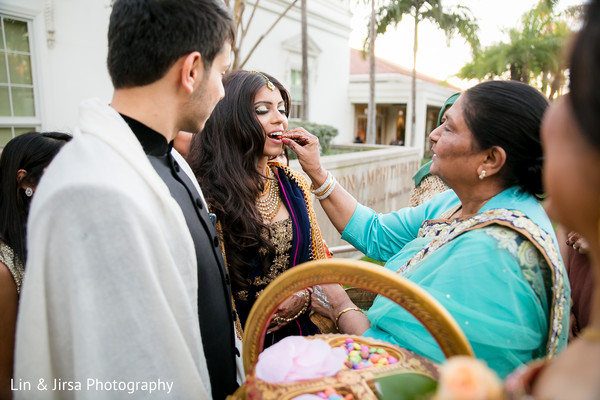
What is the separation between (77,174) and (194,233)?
521 mm

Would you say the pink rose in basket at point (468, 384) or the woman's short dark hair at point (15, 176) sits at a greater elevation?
the woman's short dark hair at point (15, 176)

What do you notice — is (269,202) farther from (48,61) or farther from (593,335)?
(48,61)

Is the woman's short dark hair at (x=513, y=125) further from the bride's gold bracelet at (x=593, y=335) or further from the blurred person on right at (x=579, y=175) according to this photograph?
the bride's gold bracelet at (x=593, y=335)

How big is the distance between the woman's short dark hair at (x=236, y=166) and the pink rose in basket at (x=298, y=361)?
1.06 metres

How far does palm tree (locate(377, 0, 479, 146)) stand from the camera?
1653cm

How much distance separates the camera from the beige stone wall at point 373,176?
5285 mm

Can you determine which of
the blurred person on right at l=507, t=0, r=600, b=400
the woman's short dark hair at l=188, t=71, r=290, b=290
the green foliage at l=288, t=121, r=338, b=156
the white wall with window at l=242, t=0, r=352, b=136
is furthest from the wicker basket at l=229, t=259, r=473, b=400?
the white wall with window at l=242, t=0, r=352, b=136

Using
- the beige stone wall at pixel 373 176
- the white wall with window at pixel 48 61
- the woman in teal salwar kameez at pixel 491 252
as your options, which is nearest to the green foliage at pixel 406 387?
the woman in teal salwar kameez at pixel 491 252

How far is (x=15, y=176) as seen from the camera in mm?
1739

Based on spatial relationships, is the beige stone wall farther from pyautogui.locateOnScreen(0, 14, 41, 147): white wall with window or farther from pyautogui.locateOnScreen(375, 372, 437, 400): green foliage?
pyautogui.locateOnScreen(0, 14, 41, 147): white wall with window

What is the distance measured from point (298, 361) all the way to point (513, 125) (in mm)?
1183

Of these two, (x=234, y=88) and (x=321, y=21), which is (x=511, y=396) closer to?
(x=234, y=88)

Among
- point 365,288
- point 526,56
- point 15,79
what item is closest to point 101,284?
point 365,288

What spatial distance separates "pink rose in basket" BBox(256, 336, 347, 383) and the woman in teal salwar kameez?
487 mm
